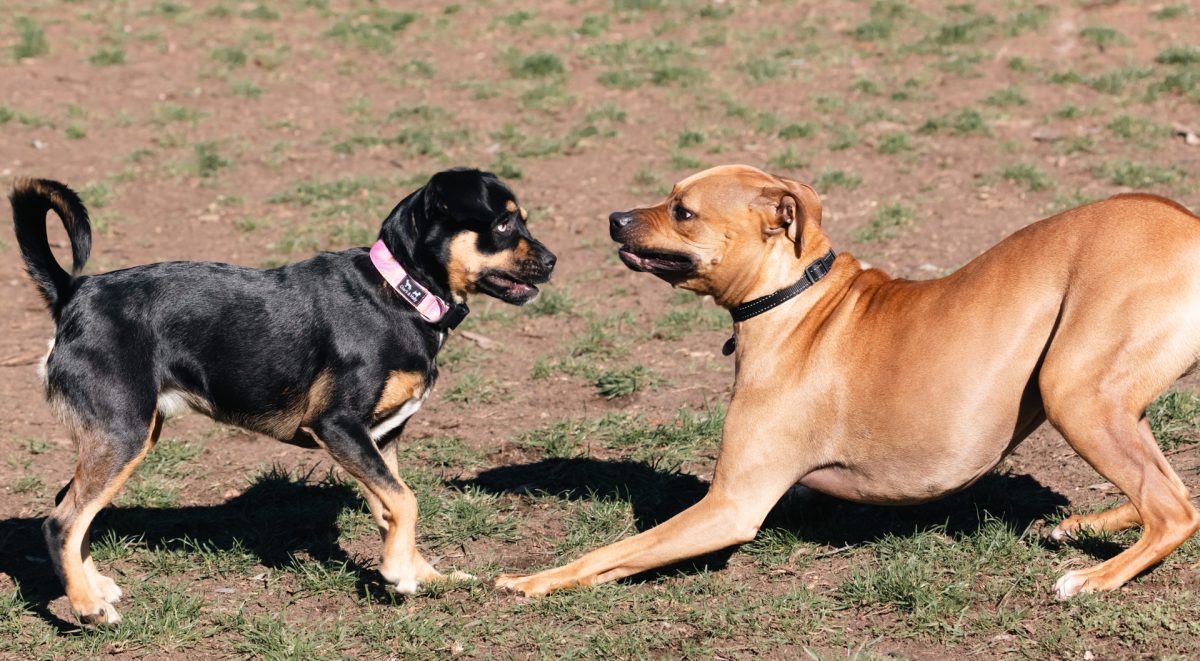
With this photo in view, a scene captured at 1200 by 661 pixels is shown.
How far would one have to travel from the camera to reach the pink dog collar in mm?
5113

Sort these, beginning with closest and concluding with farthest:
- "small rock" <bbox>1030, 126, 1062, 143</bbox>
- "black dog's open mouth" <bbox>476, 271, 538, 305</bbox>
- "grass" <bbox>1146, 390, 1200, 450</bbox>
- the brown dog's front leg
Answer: the brown dog's front leg, "black dog's open mouth" <bbox>476, 271, 538, 305</bbox>, "grass" <bbox>1146, 390, 1200, 450</bbox>, "small rock" <bbox>1030, 126, 1062, 143</bbox>

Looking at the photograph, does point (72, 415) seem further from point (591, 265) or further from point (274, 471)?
point (591, 265)

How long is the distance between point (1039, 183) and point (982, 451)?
6227 mm

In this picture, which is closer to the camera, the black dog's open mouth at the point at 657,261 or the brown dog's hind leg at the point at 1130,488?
the brown dog's hind leg at the point at 1130,488

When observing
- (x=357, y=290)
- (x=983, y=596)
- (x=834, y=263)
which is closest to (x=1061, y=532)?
(x=983, y=596)

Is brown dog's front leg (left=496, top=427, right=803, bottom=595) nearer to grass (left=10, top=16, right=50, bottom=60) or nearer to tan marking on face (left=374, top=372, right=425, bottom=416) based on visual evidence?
tan marking on face (left=374, top=372, right=425, bottom=416)

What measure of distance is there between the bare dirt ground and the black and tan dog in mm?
523

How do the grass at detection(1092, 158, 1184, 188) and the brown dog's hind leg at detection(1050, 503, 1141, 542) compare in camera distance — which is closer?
the brown dog's hind leg at detection(1050, 503, 1141, 542)

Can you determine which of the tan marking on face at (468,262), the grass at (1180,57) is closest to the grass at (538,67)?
the grass at (1180,57)

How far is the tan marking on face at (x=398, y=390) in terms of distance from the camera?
5.04m

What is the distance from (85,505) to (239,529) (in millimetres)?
1181

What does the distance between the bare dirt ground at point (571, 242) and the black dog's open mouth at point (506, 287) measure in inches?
44.8

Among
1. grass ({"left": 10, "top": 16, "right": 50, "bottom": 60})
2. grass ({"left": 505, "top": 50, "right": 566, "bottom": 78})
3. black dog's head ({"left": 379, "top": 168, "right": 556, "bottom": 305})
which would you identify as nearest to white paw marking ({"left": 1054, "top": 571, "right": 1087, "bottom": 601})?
black dog's head ({"left": 379, "top": 168, "right": 556, "bottom": 305})

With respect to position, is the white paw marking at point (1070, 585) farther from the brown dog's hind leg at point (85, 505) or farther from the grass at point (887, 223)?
the grass at point (887, 223)
